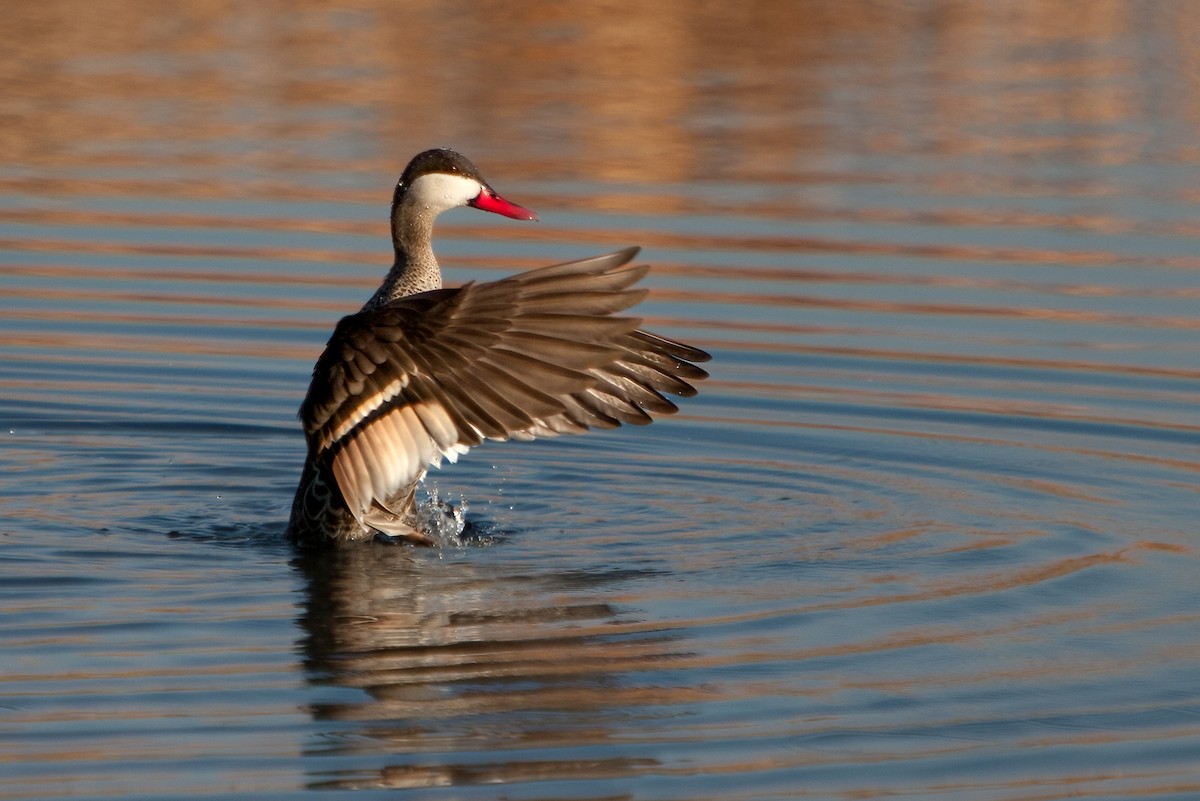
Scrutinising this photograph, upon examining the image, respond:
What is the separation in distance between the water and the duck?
0.51 metres

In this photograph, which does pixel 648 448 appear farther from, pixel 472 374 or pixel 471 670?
pixel 471 670

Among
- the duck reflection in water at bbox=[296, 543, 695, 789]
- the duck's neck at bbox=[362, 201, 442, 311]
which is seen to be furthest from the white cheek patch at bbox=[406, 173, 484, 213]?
the duck reflection in water at bbox=[296, 543, 695, 789]

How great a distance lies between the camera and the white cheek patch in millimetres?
8273

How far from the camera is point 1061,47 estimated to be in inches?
805

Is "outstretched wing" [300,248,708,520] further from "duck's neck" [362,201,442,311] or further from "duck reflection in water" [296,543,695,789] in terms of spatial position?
"duck's neck" [362,201,442,311]

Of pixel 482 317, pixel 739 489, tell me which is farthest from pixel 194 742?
pixel 739 489

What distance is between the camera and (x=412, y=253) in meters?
8.21

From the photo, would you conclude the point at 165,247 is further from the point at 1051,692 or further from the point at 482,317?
the point at 1051,692

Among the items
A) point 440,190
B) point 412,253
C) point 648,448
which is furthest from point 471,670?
point 648,448

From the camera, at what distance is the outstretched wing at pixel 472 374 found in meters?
6.77

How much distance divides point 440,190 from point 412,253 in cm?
29

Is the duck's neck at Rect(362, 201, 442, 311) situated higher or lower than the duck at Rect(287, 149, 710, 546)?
higher

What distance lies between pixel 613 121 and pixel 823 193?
305cm

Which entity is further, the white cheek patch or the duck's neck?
the white cheek patch
